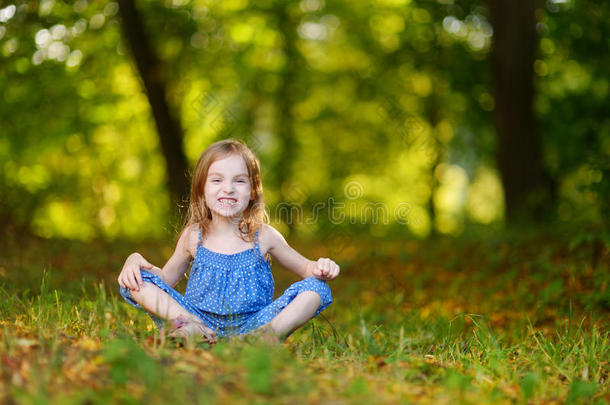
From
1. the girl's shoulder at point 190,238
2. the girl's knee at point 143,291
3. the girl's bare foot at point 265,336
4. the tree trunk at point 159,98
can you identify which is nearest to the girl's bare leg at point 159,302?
the girl's knee at point 143,291

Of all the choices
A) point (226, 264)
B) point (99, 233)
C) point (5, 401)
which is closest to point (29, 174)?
point (99, 233)

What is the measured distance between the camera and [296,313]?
2932 mm

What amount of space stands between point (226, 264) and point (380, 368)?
3.59ft

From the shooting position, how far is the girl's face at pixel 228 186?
10.6 feet

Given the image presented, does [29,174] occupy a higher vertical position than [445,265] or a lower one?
higher

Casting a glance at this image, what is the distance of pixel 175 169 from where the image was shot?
329 inches

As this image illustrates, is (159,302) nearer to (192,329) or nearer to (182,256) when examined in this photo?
(192,329)

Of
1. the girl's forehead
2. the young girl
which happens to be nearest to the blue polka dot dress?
the young girl

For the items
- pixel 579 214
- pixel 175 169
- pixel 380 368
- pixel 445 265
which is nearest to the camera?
pixel 380 368

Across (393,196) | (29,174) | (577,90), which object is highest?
(577,90)

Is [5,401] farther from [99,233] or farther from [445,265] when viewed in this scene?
[99,233]

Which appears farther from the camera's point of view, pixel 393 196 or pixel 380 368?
pixel 393 196

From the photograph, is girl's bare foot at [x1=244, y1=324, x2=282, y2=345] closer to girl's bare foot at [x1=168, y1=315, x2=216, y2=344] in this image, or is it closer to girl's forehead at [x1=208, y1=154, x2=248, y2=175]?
girl's bare foot at [x1=168, y1=315, x2=216, y2=344]

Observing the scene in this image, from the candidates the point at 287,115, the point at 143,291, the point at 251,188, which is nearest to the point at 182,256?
the point at 143,291
